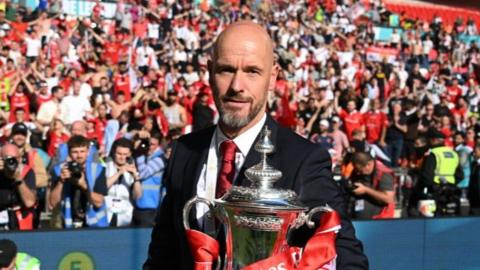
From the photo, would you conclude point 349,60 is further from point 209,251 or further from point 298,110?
point 209,251

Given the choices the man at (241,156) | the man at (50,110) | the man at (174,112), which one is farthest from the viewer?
the man at (174,112)

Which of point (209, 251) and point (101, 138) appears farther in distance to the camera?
point (101, 138)

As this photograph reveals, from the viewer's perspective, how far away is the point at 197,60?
19.0 m

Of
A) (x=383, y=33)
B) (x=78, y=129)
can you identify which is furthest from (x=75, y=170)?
(x=383, y=33)

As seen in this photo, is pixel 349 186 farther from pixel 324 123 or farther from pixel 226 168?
pixel 226 168

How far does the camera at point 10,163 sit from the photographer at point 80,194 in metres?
0.37

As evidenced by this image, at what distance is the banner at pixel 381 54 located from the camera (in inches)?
912

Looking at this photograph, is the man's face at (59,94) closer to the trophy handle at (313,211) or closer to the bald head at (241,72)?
the bald head at (241,72)

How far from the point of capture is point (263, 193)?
7.38 feet

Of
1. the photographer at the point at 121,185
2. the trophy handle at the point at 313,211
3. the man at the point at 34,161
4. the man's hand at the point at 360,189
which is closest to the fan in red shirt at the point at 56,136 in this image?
the man at the point at 34,161

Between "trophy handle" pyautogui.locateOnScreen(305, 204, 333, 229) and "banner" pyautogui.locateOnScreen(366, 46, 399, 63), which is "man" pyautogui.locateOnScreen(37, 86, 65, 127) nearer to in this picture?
"trophy handle" pyautogui.locateOnScreen(305, 204, 333, 229)

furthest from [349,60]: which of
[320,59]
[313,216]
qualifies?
[313,216]

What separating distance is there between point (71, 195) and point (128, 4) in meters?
14.5

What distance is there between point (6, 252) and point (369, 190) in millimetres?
3517
